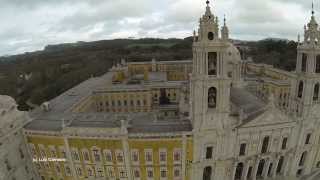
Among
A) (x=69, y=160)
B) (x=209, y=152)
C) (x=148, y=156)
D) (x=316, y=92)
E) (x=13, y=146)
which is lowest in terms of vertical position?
(x=69, y=160)

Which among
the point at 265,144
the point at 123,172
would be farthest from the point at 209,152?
the point at 123,172

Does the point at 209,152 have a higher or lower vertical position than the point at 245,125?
lower

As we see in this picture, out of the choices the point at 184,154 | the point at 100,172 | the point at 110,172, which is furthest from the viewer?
the point at 100,172

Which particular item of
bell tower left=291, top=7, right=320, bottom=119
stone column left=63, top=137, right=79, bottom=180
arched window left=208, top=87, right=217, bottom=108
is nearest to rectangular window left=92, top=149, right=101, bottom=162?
stone column left=63, top=137, right=79, bottom=180

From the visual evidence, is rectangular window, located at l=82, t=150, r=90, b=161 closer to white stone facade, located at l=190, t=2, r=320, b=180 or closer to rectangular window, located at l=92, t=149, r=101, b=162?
rectangular window, located at l=92, t=149, r=101, b=162

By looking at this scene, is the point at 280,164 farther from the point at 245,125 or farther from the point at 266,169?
the point at 245,125

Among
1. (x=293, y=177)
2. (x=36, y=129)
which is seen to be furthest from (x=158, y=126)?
(x=293, y=177)

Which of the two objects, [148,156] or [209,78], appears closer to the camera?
[209,78]
